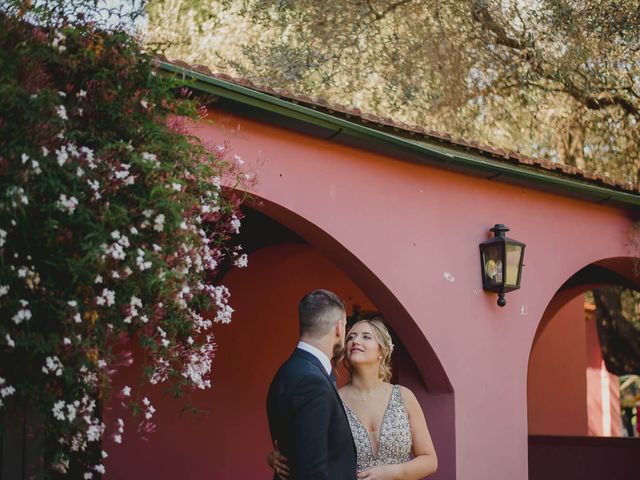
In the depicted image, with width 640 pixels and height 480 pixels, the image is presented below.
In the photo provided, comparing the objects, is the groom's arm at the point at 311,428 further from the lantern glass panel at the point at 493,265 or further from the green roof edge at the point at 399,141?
the lantern glass panel at the point at 493,265

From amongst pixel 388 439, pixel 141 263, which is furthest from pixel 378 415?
pixel 141 263

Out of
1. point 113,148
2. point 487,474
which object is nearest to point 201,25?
point 487,474

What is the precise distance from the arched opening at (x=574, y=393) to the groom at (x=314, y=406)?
540 centimetres

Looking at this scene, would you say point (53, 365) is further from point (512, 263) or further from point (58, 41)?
point (512, 263)

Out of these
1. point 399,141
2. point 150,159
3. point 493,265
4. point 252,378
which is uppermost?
point 399,141

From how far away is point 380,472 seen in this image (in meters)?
4.40

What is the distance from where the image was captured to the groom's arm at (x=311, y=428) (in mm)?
3439

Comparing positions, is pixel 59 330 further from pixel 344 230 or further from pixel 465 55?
pixel 465 55

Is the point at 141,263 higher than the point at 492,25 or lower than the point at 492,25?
lower

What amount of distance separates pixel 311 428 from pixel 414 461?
118cm

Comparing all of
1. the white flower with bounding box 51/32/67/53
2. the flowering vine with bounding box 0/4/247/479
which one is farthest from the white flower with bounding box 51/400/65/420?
the white flower with bounding box 51/32/67/53

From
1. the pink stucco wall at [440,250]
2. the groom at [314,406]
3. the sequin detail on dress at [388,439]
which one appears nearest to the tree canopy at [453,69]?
the pink stucco wall at [440,250]

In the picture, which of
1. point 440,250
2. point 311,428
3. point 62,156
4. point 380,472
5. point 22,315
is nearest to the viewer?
point 311,428

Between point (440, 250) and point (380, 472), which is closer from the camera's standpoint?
point (380, 472)
